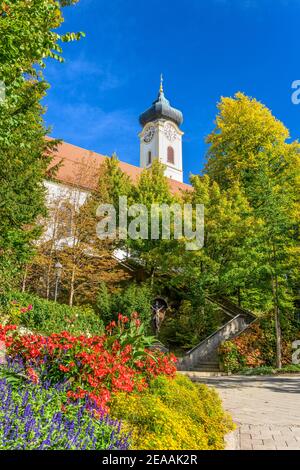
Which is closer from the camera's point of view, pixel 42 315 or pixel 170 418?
pixel 170 418

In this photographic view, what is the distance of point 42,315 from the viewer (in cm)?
1439

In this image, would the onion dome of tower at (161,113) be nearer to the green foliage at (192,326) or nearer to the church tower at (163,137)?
the church tower at (163,137)

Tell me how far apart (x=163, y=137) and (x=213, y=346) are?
54.5 m

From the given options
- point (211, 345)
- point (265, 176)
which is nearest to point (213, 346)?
point (211, 345)

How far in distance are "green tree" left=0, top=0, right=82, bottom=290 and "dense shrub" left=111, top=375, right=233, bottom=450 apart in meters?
5.92

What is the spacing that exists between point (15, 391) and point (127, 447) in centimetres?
144

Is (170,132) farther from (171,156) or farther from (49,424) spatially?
(49,424)

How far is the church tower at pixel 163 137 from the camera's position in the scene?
6712 cm

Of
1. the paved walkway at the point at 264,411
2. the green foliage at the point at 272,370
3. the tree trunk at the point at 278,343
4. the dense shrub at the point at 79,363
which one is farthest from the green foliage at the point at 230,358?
Answer: the dense shrub at the point at 79,363

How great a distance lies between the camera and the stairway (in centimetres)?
1688

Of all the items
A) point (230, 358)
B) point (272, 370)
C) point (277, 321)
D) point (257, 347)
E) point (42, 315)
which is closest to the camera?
point (42, 315)

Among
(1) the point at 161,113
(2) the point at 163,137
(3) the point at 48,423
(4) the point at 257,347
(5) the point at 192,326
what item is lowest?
(3) the point at 48,423

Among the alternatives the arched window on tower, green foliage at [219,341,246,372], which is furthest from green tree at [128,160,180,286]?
the arched window on tower

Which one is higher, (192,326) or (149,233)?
(149,233)
